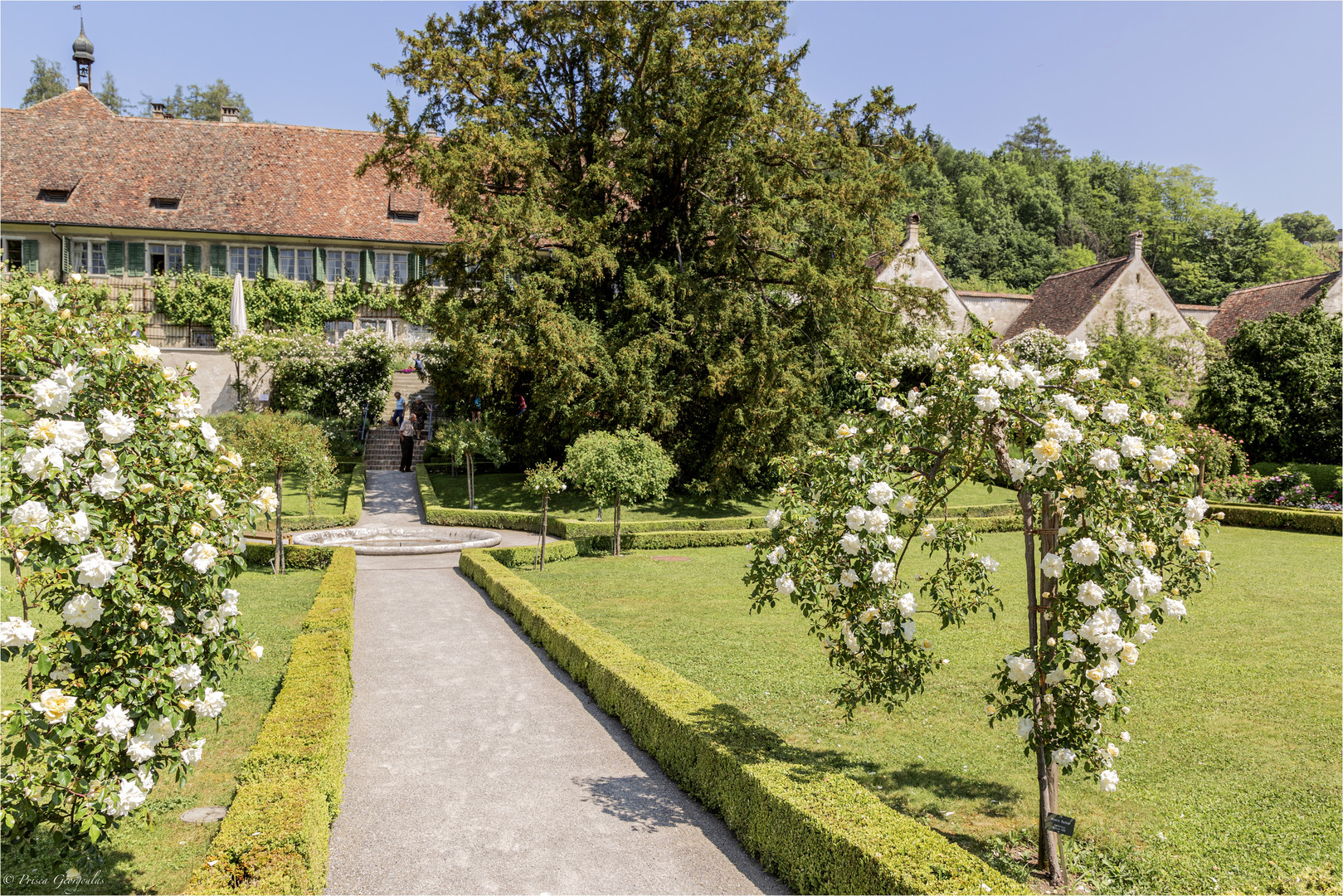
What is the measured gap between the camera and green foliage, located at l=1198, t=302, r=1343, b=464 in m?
28.3

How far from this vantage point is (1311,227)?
90.2 meters

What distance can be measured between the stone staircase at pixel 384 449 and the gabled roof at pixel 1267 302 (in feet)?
117

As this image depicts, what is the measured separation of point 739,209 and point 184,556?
21.8 metres

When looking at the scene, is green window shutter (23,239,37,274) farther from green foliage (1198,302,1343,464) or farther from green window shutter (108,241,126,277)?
green foliage (1198,302,1343,464)

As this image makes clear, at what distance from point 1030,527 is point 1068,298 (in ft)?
132

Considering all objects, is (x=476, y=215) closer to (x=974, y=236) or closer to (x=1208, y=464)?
Answer: (x=1208, y=464)

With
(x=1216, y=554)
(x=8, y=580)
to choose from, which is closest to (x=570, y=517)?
(x=8, y=580)

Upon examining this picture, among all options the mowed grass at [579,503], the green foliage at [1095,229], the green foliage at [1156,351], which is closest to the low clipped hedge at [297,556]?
the mowed grass at [579,503]

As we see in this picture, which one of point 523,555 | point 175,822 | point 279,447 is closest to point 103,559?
point 175,822

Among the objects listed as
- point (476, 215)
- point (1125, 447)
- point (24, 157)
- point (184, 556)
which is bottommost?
point (184, 556)

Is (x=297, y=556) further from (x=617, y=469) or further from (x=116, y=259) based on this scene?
(x=116, y=259)

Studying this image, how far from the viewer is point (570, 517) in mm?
23719

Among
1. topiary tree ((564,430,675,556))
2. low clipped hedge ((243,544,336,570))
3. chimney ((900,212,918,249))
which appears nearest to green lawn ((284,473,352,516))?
low clipped hedge ((243,544,336,570))

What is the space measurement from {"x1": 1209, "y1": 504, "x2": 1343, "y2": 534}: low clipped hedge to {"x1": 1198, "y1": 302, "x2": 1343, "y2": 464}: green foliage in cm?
412
